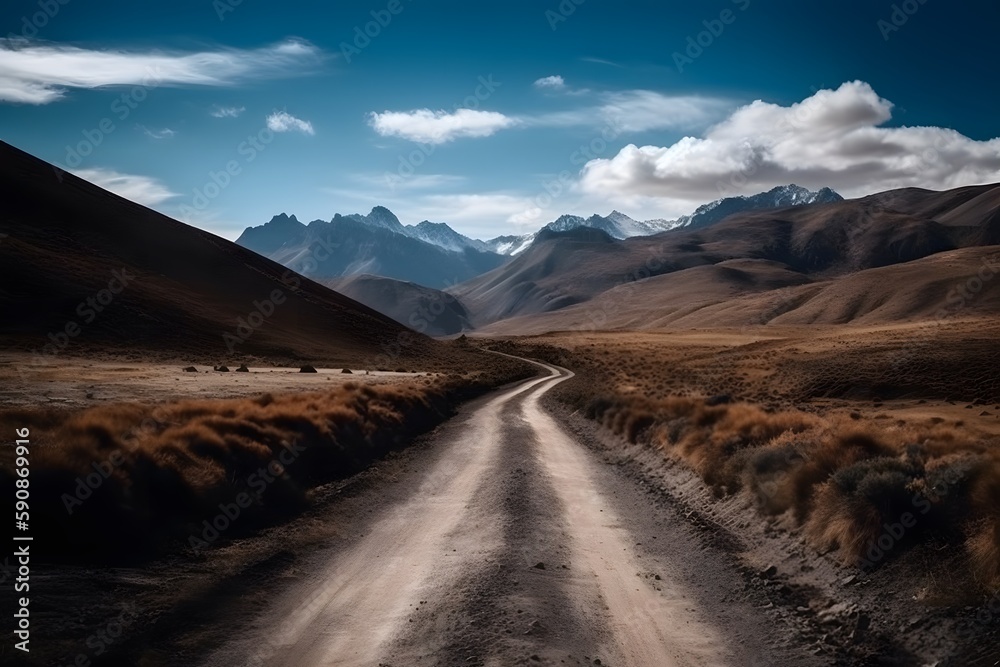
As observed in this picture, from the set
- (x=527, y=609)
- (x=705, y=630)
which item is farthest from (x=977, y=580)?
(x=527, y=609)

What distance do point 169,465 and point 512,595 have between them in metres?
8.14

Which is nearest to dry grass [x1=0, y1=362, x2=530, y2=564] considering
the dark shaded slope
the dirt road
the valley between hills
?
the valley between hills

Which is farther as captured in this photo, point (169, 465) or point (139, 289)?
point (139, 289)

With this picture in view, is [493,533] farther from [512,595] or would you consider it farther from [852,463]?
[852,463]

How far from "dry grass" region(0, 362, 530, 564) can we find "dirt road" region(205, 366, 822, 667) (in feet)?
9.12

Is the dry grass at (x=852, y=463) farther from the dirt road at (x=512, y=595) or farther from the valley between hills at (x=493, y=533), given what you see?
the dirt road at (x=512, y=595)

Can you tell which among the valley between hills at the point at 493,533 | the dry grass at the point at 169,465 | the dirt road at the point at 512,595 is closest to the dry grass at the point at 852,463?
the valley between hills at the point at 493,533

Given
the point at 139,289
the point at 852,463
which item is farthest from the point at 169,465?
the point at 139,289

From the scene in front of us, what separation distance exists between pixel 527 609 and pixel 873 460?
7.44 metres

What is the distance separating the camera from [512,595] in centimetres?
957

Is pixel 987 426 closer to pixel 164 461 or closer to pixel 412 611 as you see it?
pixel 412 611

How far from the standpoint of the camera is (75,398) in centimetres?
2247

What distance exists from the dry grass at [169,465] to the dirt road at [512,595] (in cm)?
278

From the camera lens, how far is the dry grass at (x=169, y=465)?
1042 cm
